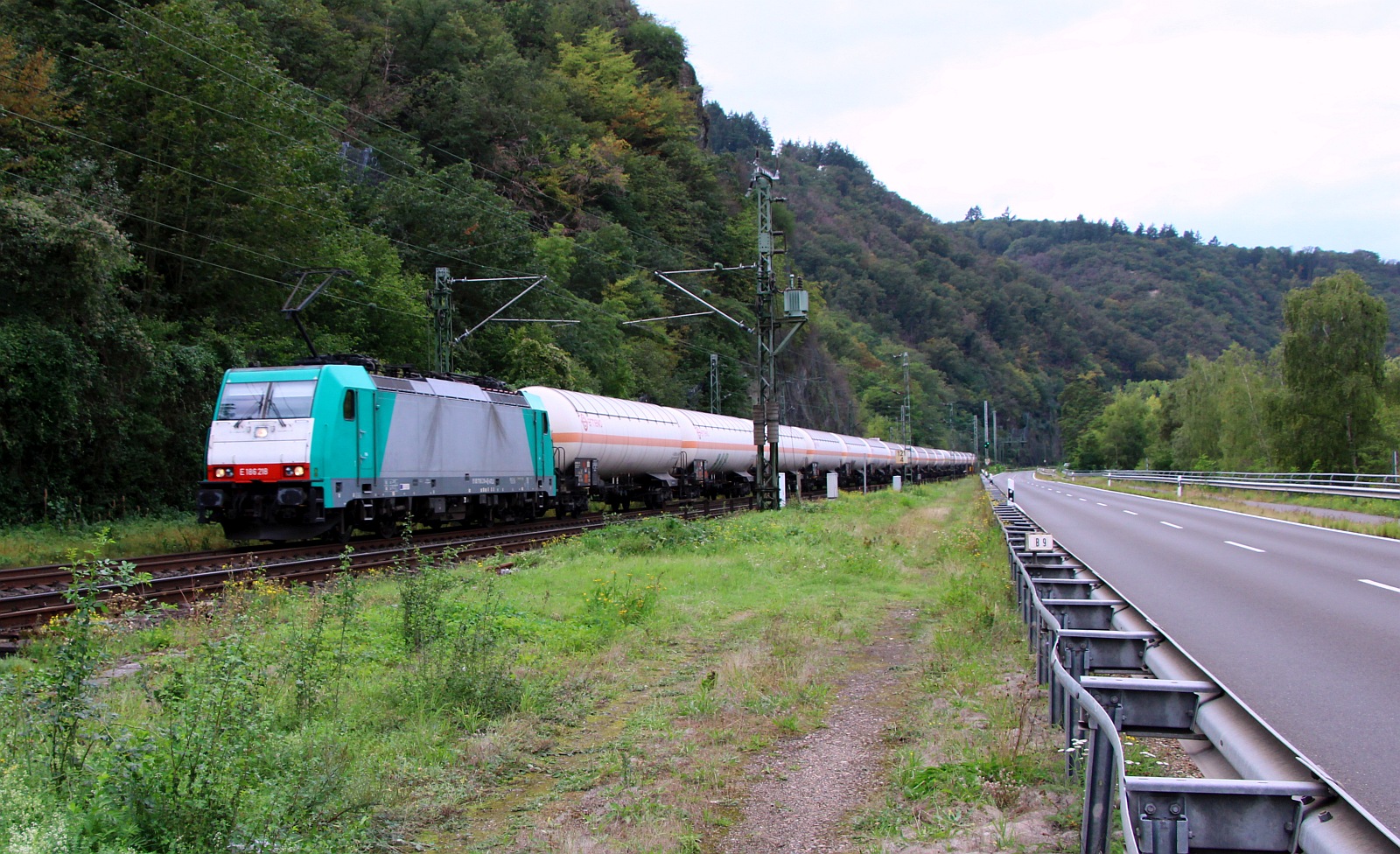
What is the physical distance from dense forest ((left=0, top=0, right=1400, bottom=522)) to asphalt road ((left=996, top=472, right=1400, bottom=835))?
68.9 feet

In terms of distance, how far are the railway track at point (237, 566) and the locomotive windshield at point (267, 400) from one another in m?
2.52

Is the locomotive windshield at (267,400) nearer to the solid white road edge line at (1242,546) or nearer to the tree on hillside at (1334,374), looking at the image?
the solid white road edge line at (1242,546)

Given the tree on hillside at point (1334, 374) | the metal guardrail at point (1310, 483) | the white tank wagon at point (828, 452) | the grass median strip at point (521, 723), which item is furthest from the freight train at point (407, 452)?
the tree on hillside at point (1334, 374)

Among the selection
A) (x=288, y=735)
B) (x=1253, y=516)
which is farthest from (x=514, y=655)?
(x=1253, y=516)

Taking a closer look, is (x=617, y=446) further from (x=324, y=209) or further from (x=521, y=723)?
(x=521, y=723)

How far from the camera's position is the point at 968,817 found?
17.1ft

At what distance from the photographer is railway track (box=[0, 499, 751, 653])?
1129 centimetres

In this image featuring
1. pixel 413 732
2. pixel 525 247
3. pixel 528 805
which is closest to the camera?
pixel 528 805

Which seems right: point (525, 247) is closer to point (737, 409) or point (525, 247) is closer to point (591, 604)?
point (737, 409)

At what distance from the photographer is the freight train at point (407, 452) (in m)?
18.2

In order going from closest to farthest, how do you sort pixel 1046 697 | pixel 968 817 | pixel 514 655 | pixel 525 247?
pixel 968 817 < pixel 1046 697 < pixel 514 655 < pixel 525 247

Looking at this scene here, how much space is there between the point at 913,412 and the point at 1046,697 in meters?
115

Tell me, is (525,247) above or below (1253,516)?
above

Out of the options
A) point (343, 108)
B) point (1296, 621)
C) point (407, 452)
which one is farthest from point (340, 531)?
point (343, 108)
